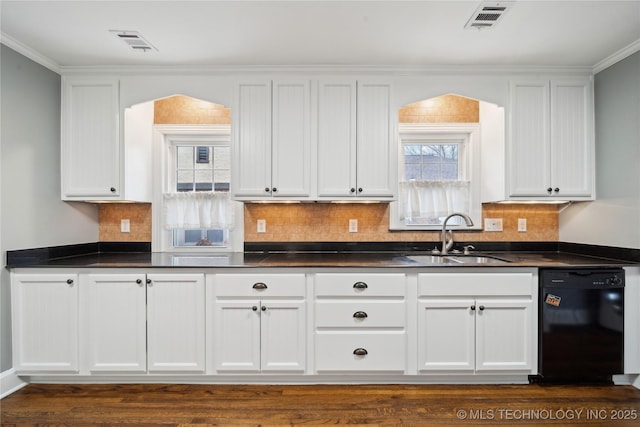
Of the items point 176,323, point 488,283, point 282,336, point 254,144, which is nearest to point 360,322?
point 282,336

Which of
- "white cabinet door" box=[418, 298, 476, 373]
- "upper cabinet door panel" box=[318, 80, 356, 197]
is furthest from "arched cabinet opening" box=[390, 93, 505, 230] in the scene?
"white cabinet door" box=[418, 298, 476, 373]

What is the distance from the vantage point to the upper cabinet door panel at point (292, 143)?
2.87m

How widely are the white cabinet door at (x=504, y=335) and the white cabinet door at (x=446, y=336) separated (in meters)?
0.06

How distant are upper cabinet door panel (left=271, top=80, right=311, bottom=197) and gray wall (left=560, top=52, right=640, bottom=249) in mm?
2213

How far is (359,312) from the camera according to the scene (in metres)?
2.57

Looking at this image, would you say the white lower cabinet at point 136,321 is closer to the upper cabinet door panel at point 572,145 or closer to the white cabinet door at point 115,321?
A: the white cabinet door at point 115,321

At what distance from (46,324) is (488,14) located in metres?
3.45

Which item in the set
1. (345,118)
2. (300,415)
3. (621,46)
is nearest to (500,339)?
(300,415)

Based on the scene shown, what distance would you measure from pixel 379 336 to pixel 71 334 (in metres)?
2.11

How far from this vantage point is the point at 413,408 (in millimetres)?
2316

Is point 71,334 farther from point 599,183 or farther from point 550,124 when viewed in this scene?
point 599,183

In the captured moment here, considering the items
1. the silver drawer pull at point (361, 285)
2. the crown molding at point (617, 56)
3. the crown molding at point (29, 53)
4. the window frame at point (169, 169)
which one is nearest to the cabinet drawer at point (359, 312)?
the silver drawer pull at point (361, 285)

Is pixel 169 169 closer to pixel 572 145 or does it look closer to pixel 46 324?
pixel 46 324

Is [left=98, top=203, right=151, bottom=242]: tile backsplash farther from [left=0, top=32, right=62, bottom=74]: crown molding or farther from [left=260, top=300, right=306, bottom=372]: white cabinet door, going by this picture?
[left=260, top=300, right=306, bottom=372]: white cabinet door
